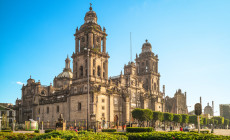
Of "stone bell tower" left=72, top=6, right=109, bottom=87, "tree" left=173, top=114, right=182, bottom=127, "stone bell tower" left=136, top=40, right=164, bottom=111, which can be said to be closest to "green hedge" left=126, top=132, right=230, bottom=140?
"stone bell tower" left=72, top=6, right=109, bottom=87

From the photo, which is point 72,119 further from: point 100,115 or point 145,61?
point 145,61

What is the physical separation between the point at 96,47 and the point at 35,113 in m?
36.7

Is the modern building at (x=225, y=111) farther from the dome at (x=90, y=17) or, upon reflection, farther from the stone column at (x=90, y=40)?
the stone column at (x=90, y=40)

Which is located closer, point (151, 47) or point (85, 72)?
point (85, 72)

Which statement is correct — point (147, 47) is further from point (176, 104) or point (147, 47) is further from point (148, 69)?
point (176, 104)

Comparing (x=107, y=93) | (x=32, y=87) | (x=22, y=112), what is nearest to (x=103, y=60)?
(x=107, y=93)

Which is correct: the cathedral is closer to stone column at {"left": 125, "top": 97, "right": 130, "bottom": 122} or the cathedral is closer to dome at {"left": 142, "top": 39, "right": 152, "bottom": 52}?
stone column at {"left": 125, "top": 97, "right": 130, "bottom": 122}

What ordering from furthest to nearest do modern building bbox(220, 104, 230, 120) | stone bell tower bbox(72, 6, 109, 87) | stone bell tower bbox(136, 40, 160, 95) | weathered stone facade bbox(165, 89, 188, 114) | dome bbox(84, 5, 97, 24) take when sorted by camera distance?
modern building bbox(220, 104, 230, 120) < weathered stone facade bbox(165, 89, 188, 114) < stone bell tower bbox(136, 40, 160, 95) < dome bbox(84, 5, 97, 24) < stone bell tower bbox(72, 6, 109, 87)

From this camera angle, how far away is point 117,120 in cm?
6888

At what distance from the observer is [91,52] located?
63.4 metres

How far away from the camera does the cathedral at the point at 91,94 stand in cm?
6125

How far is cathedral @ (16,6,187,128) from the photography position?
61250mm

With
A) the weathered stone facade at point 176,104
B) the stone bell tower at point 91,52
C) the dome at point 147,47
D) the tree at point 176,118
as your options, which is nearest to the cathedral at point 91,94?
the stone bell tower at point 91,52

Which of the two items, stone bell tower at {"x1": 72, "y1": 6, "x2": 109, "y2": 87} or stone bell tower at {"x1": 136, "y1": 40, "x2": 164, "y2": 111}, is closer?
stone bell tower at {"x1": 72, "y1": 6, "x2": 109, "y2": 87}
